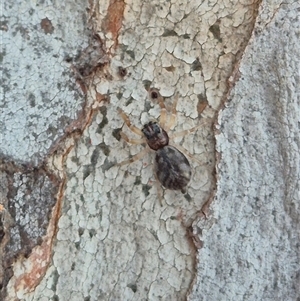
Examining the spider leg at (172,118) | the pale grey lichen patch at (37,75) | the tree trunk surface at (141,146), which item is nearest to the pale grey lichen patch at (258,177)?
the tree trunk surface at (141,146)

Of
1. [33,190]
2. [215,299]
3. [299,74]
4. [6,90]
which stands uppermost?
[299,74]

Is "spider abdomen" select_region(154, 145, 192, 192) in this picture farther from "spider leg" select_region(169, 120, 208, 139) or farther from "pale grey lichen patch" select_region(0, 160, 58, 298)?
"pale grey lichen patch" select_region(0, 160, 58, 298)

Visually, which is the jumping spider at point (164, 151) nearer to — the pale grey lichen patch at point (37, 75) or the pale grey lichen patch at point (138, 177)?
the pale grey lichen patch at point (138, 177)

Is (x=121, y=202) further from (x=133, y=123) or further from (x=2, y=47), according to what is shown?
(x=2, y=47)

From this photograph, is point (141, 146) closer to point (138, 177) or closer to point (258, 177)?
point (138, 177)

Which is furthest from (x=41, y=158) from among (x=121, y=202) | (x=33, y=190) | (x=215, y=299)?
(x=215, y=299)

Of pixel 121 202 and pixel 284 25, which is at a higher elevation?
pixel 284 25

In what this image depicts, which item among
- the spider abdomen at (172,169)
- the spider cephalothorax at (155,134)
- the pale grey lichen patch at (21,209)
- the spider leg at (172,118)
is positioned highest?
the spider leg at (172,118)

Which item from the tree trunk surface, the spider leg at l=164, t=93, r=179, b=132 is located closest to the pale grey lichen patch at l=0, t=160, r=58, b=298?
the tree trunk surface
